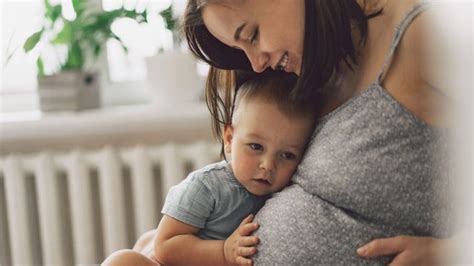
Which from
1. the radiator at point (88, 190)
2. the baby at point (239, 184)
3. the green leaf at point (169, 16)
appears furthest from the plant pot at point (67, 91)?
the baby at point (239, 184)

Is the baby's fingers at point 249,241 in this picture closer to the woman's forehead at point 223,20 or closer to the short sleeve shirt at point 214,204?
the short sleeve shirt at point 214,204

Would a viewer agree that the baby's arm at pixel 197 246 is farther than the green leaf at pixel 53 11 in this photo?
No

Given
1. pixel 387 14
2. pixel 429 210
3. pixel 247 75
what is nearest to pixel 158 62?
pixel 247 75

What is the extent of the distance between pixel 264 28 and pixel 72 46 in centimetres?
110

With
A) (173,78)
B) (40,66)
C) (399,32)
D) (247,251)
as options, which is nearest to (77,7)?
(40,66)

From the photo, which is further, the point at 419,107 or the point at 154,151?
the point at 154,151

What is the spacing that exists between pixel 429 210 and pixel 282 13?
1.03ft

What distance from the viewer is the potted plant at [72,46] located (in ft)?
5.90

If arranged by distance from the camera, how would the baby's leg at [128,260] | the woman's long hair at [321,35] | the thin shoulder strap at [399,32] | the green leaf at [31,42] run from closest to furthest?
1. the thin shoulder strap at [399,32]
2. the woman's long hair at [321,35]
3. the baby's leg at [128,260]
4. the green leaf at [31,42]

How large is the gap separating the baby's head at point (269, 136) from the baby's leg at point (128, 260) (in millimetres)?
187

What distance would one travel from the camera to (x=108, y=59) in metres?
2.09

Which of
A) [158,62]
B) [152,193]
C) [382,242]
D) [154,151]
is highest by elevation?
[158,62]

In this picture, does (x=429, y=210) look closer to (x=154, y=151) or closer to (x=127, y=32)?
(x=154, y=151)

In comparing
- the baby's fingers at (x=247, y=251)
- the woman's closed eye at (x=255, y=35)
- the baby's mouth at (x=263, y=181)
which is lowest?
the baby's fingers at (x=247, y=251)
